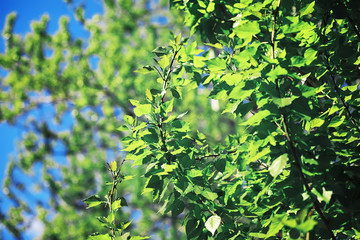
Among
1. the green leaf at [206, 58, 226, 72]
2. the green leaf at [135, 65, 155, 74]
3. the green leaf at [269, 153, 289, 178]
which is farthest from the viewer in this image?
the green leaf at [135, 65, 155, 74]

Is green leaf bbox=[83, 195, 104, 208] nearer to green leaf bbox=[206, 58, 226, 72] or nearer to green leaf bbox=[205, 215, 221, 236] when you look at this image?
green leaf bbox=[205, 215, 221, 236]

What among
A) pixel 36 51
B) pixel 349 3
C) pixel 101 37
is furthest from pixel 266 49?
pixel 36 51

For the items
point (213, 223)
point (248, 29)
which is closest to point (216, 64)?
point (248, 29)

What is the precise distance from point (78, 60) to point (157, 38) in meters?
3.16

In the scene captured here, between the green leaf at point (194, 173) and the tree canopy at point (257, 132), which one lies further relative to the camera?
the green leaf at point (194, 173)

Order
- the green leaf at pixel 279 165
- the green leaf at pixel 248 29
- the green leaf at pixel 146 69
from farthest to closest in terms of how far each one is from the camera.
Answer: the green leaf at pixel 146 69 < the green leaf at pixel 248 29 < the green leaf at pixel 279 165

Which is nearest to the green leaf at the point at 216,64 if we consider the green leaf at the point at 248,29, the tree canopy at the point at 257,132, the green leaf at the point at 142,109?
the tree canopy at the point at 257,132

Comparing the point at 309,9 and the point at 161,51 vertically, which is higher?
the point at 161,51

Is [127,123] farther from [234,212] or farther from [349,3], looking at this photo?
[349,3]

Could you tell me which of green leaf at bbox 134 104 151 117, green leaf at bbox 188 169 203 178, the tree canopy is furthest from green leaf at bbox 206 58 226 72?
green leaf at bbox 188 169 203 178

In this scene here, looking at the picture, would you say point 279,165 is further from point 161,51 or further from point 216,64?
point 161,51

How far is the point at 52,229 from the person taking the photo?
30.0 ft

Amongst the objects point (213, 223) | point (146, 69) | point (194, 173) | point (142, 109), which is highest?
point (146, 69)

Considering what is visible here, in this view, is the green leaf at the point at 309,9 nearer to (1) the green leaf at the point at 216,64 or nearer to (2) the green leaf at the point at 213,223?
(1) the green leaf at the point at 216,64
